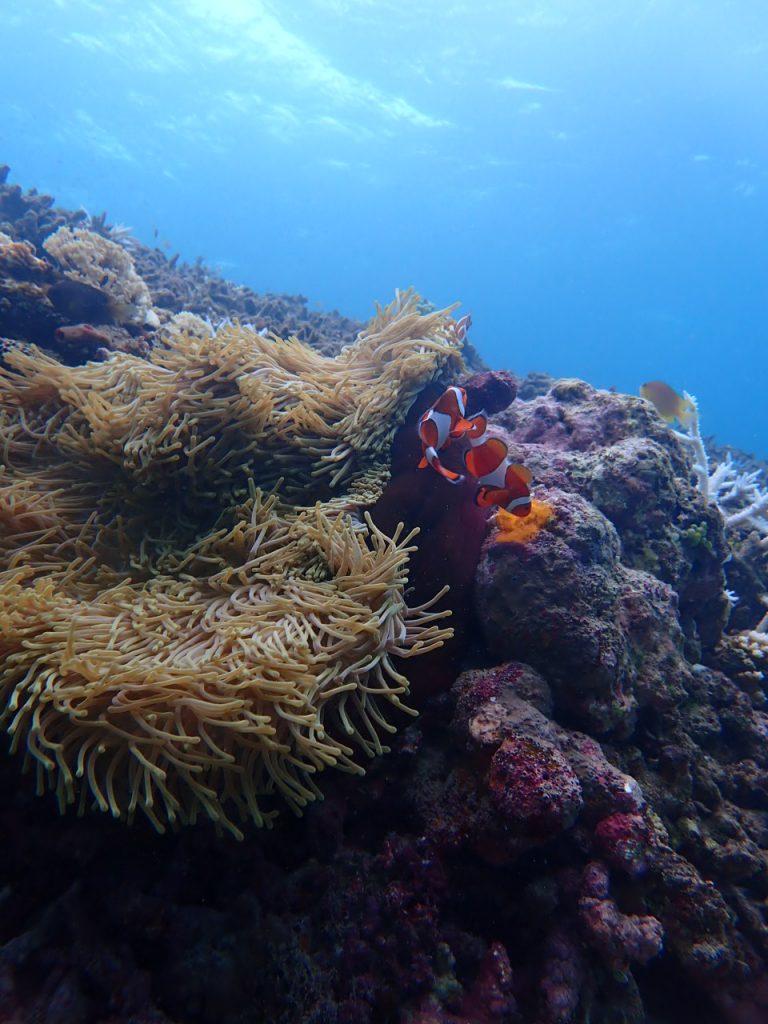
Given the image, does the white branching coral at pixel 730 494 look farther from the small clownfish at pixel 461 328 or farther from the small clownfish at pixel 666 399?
the small clownfish at pixel 461 328

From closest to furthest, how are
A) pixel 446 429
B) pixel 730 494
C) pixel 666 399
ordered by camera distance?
pixel 446 429 → pixel 730 494 → pixel 666 399

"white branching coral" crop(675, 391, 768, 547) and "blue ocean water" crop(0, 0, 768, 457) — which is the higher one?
"blue ocean water" crop(0, 0, 768, 457)

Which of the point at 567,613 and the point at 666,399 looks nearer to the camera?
the point at 567,613

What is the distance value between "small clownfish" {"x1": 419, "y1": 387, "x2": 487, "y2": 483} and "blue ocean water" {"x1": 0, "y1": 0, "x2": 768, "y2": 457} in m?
30.5

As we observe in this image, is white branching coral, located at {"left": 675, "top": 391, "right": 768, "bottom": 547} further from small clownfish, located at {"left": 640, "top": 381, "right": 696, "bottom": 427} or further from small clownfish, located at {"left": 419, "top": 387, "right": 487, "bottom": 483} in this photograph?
small clownfish, located at {"left": 419, "top": 387, "right": 487, "bottom": 483}

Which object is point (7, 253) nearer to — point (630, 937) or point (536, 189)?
point (630, 937)

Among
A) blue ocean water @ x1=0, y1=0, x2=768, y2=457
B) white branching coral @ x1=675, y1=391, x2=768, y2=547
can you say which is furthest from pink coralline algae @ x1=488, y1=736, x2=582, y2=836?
blue ocean water @ x1=0, y1=0, x2=768, y2=457

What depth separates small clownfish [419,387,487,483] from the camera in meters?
2.84

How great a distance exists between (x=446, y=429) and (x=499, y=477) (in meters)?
0.40

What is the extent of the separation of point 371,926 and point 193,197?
108463 millimetres

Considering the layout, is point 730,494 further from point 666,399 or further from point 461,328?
point 461,328

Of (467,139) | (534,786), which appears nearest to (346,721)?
(534,786)

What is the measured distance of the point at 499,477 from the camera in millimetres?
2727

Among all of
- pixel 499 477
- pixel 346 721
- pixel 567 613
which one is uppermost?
pixel 499 477
